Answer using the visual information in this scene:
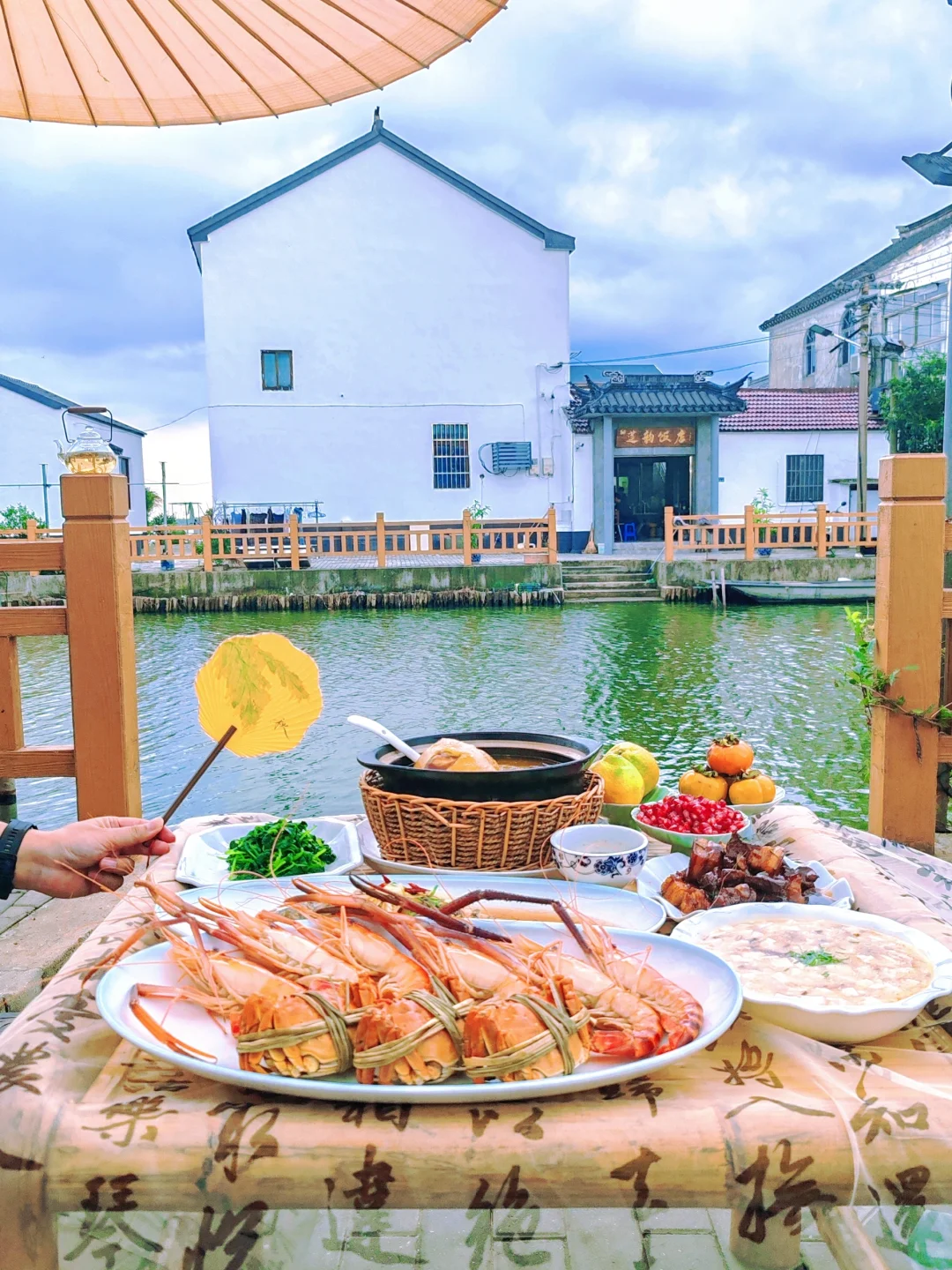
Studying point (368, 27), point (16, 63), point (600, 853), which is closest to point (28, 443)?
point (16, 63)

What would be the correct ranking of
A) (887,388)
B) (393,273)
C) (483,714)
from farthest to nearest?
(887,388) < (393,273) < (483,714)

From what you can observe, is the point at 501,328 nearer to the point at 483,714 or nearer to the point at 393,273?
the point at 393,273

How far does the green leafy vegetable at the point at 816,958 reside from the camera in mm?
1246

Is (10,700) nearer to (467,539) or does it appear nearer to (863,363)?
(467,539)

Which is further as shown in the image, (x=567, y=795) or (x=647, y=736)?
(x=647, y=736)

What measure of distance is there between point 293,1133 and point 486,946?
10.9 inches

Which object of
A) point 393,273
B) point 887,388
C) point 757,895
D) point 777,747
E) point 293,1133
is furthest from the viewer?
point 887,388

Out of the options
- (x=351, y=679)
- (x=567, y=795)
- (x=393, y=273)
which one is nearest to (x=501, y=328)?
(x=393, y=273)

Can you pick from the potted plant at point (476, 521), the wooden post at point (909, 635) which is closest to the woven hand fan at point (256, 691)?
the wooden post at point (909, 635)

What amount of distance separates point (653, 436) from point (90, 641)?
2307 cm

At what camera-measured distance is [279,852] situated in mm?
1630

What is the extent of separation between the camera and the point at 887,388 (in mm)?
25719

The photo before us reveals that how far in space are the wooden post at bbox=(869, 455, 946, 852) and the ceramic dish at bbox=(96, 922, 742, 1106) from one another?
1407 mm

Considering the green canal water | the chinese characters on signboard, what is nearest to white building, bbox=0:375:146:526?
the green canal water
